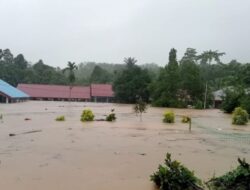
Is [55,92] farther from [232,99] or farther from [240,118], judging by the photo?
[240,118]

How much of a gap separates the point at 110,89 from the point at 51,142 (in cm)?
6062

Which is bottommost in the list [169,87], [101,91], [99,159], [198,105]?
[99,159]

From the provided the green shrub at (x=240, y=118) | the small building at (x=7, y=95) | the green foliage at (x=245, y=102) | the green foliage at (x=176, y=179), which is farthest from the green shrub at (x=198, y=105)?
the green foliage at (x=176, y=179)

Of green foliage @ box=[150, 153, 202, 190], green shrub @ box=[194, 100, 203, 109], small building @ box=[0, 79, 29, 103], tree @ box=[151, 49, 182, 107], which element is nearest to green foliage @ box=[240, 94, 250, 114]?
green shrub @ box=[194, 100, 203, 109]

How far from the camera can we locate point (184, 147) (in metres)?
11.9

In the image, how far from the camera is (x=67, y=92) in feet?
236

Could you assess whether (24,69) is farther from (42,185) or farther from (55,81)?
(42,185)

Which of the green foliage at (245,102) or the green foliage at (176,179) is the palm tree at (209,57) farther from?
the green foliage at (176,179)

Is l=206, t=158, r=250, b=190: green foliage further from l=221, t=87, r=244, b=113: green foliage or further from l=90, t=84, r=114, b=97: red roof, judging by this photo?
l=90, t=84, r=114, b=97: red roof

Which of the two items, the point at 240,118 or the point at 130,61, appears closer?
the point at 240,118

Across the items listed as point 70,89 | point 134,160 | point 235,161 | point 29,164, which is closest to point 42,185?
point 29,164

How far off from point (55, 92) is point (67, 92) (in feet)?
7.15

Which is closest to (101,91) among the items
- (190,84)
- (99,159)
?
(190,84)

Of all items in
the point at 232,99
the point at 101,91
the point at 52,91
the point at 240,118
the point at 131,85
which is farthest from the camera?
the point at 101,91
